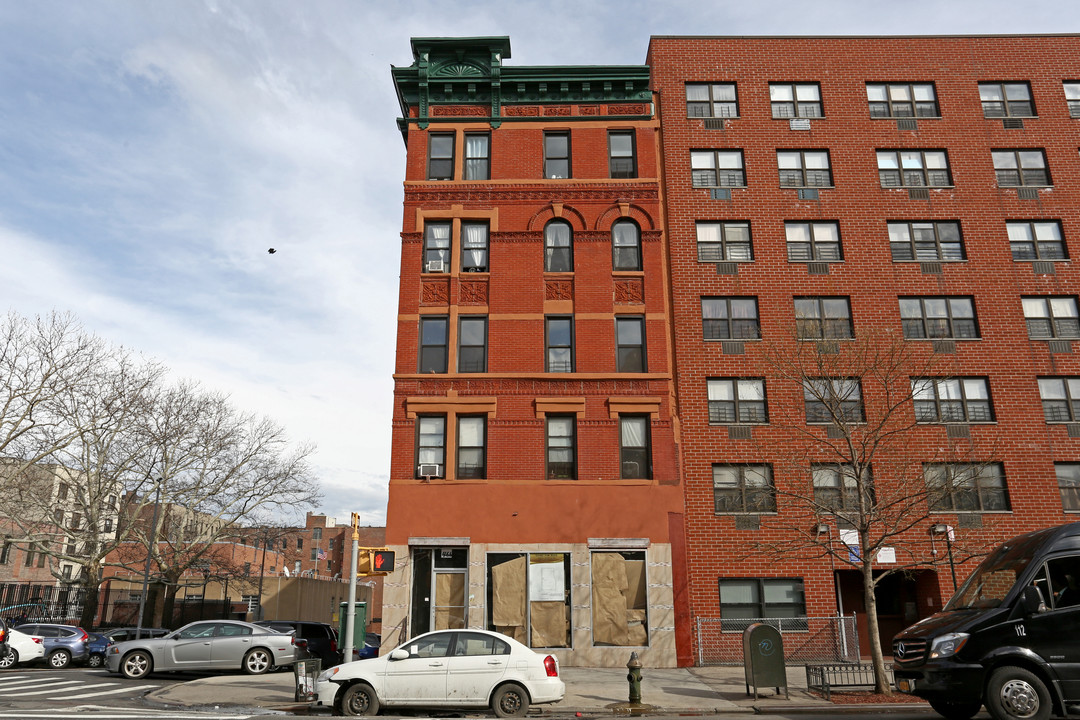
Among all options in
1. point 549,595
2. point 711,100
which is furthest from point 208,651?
point 711,100

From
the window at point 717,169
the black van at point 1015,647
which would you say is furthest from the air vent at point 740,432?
the black van at point 1015,647

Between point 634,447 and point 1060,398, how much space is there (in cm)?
1476

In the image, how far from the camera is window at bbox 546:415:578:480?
23.5 metres

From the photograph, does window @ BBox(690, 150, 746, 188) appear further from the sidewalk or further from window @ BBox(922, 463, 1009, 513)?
the sidewalk

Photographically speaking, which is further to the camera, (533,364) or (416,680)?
(533,364)

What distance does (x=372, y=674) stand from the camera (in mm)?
13867

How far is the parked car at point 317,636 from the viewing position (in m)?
24.1

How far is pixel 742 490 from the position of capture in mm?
24766

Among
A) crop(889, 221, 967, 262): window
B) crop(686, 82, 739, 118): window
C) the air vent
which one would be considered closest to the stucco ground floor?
the air vent

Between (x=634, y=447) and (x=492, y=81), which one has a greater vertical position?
(x=492, y=81)

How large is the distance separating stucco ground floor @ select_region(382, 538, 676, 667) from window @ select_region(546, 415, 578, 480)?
2.16 metres

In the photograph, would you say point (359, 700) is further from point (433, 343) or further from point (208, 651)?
point (433, 343)

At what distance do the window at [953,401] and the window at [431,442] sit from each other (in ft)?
50.3

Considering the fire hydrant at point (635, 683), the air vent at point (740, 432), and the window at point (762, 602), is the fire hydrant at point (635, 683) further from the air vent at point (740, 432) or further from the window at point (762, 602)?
the air vent at point (740, 432)
